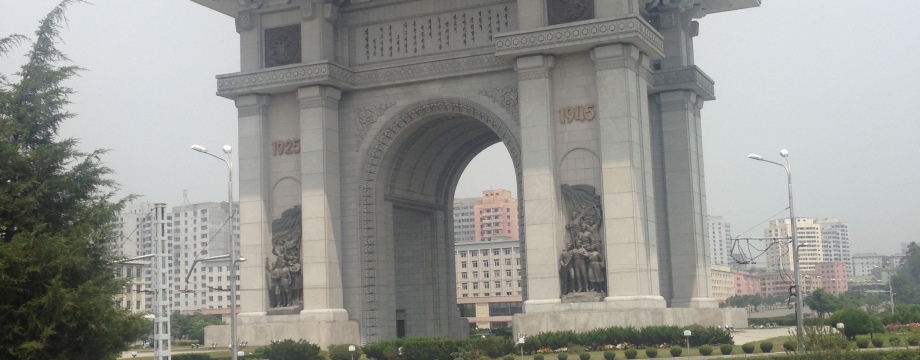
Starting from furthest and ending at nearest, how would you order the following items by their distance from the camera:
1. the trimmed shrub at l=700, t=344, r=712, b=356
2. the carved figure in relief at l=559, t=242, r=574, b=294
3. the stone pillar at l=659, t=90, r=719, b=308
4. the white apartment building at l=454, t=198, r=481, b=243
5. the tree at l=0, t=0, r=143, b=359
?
the white apartment building at l=454, t=198, r=481, b=243 < the stone pillar at l=659, t=90, r=719, b=308 < the carved figure in relief at l=559, t=242, r=574, b=294 < the trimmed shrub at l=700, t=344, r=712, b=356 < the tree at l=0, t=0, r=143, b=359

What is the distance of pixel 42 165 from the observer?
22234mm

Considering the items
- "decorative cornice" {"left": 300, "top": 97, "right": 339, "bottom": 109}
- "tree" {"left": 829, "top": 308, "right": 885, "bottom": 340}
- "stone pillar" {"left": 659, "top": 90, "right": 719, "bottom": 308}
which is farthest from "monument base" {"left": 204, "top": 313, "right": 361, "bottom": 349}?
"tree" {"left": 829, "top": 308, "right": 885, "bottom": 340}

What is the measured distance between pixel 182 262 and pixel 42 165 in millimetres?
96600

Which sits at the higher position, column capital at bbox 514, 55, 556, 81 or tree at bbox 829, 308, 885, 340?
column capital at bbox 514, 55, 556, 81

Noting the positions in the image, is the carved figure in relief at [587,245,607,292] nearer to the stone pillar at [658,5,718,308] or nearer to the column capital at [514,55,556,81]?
the column capital at [514,55,556,81]

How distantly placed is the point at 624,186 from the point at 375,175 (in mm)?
9678

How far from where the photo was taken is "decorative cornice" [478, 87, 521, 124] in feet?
122

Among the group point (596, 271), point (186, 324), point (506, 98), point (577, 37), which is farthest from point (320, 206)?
point (186, 324)

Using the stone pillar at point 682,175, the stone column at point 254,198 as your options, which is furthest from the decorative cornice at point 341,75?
the stone pillar at point 682,175

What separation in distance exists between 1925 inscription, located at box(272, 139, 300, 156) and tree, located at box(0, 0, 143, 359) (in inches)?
593

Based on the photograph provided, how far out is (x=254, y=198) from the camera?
129 feet

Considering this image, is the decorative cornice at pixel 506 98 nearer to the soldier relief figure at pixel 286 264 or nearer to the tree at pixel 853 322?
the soldier relief figure at pixel 286 264

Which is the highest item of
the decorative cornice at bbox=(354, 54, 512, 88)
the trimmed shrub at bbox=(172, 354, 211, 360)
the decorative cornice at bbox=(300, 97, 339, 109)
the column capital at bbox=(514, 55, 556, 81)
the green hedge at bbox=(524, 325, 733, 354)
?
the decorative cornice at bbox=(354, 54, 512, 88)

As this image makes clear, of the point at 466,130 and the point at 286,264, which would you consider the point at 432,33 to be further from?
the point at 286,264
